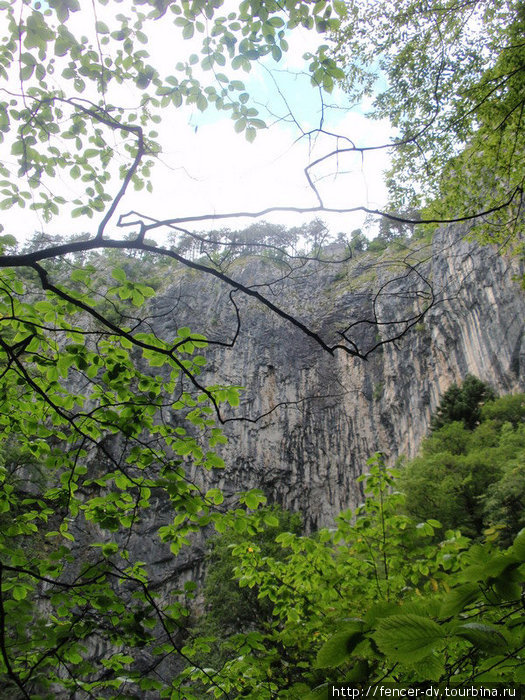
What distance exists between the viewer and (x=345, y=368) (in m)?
27.8

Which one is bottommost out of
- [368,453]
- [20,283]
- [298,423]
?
[20,283]

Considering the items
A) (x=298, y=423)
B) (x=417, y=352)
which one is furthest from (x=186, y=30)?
(x=298, y=423)

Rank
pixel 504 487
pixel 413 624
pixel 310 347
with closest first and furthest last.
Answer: pixel 413 624, pixel 504 487, pixel 310 347

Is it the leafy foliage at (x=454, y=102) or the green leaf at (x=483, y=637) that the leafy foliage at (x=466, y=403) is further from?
the green leaf at (x=483, y=637)

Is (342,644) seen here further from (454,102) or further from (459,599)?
(454,102)

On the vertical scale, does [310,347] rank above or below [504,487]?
above

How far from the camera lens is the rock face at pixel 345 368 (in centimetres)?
1950

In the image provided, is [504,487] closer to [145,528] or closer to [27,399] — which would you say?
[27,399]

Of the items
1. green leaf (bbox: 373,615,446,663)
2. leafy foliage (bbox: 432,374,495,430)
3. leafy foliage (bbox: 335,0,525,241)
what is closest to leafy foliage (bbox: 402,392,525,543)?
leafy foliage (bbox: 432,374,495,430)

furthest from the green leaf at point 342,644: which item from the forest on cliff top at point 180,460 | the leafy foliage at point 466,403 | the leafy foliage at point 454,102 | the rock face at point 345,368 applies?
the leafy foliage at point 466,403

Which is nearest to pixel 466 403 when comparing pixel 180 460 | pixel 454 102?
pixel 454 102

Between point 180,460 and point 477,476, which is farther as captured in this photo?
point 477,476

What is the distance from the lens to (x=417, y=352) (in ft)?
78.4

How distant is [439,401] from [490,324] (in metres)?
4.32
